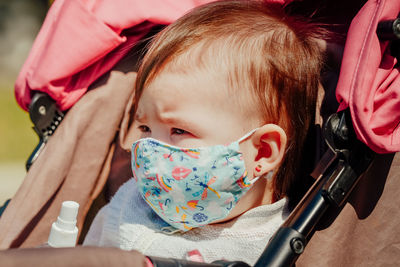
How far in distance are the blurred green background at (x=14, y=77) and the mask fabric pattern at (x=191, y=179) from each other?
224cm

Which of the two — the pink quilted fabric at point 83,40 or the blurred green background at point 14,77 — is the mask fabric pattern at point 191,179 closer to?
the pink quilted fabric at point 83,40

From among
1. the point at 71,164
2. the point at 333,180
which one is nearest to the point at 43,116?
the point at 71,164

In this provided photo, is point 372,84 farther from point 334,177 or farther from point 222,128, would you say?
point 222,128

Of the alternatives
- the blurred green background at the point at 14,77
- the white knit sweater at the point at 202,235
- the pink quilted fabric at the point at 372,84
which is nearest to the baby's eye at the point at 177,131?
the white knit sweater at the point at 202,235

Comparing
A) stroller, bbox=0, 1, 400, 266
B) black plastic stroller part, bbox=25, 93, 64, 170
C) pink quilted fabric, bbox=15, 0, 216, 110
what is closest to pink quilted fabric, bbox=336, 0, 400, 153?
stroller, bbox=0, 1, 400, 266

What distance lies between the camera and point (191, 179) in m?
1.20

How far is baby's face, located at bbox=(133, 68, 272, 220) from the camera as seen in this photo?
1.20 meters

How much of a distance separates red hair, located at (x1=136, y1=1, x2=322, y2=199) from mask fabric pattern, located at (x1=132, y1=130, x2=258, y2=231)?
0.11 metres

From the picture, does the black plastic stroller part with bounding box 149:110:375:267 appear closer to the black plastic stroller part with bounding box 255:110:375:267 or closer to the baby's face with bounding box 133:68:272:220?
the black plastic stroller part with bounding box 255:110:375:267

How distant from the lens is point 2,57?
4.82 metres

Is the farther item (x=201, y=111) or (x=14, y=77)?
(x=14, y=77)

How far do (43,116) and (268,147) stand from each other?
64 cm

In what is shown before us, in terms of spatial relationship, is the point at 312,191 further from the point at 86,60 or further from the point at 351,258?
the point at 86,60

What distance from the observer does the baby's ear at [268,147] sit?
4.00 ft
